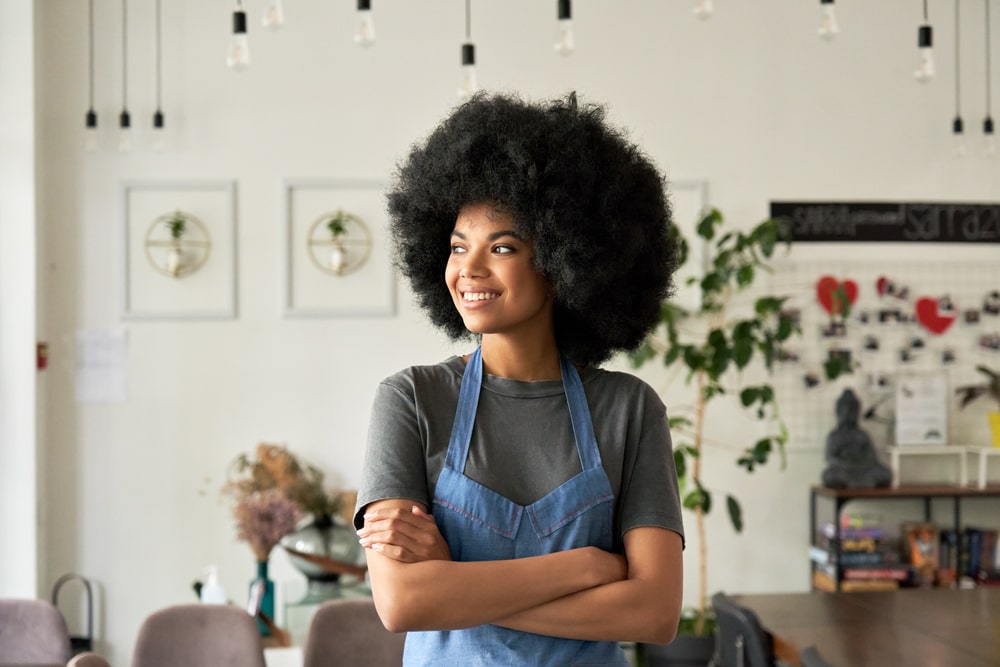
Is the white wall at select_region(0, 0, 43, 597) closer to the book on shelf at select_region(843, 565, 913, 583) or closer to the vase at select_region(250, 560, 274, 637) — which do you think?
the vase at select_region(250, 560, 274, 637)

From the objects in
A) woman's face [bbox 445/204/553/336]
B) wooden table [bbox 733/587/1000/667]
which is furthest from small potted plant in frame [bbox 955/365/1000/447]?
woman's face [bbox 445/204/553/336]

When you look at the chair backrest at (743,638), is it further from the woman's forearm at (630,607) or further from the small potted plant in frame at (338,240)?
the small potted plant in frame at (338,240)

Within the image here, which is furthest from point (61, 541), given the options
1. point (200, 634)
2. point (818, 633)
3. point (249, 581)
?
point (818, 633)

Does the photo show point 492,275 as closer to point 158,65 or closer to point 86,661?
point 86,661

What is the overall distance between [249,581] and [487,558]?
378 centimetres

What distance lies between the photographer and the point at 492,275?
150 centimetres

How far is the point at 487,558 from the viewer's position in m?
1.44

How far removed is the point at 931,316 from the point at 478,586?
4.50m

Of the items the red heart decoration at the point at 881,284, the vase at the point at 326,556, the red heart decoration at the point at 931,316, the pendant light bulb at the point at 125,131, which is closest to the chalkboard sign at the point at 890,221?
the red heart decoration at the point at 881,284

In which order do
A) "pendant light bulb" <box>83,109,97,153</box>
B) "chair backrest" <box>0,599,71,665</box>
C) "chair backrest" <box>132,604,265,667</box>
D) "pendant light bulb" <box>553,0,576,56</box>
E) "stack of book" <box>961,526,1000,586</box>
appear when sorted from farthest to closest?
1. "stack of book" <box>961,526,1000,586</box>
2. "pendant light bulb" <box>83,109,97,153</box>
3. "pendant light bulb" <box>553,0,576,56</box>
4. "chair backrest" <box>0,599,71,665</box>
5. "chair backrest" <box>132,604,265,667</box>

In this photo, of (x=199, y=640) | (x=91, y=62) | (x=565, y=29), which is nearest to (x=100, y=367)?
(x=91, y=62)

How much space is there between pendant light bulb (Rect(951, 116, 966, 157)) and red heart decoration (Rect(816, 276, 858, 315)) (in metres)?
0.89

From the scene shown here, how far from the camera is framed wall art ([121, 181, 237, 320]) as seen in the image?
491 cm

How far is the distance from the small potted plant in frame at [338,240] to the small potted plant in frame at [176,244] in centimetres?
68
